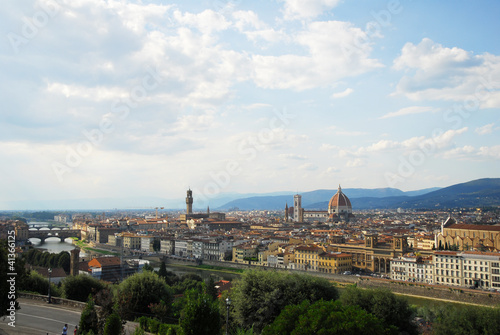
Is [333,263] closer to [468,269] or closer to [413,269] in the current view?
[413,269]

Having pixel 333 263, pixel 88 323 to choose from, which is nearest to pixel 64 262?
pixel 333 263

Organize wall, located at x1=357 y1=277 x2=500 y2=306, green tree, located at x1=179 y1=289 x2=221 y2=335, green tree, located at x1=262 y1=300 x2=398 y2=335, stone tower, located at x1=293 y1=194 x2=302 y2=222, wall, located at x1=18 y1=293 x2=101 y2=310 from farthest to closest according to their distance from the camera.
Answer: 1. stone tower, located at x1=293 y1=194 x2=302 y2=222
2. wall, located at x1=357 y1=277 x2=500 y2=306
3. wall, located at x1=18 y1=293 x2=101 y2=310
4. green tree, located at x1=179 y1=289 x2=221 y2=335
5. green tree, located at x1=262 y1=300 x2=398 y2=335

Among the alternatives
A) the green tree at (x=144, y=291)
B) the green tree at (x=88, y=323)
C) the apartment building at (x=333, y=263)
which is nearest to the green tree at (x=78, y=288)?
the green tree at (x=144, y=291)

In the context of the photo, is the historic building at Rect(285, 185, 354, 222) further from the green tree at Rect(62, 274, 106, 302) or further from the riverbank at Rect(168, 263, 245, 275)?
the green tree at Rect(62, 274, 106, 302)

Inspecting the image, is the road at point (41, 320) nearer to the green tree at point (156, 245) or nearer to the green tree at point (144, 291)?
the green tree at point (144, 291)

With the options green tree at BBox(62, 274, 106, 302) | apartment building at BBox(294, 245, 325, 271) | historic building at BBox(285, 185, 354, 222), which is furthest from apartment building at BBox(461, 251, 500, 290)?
historic building at BBox(285, 185, 354, 222)
